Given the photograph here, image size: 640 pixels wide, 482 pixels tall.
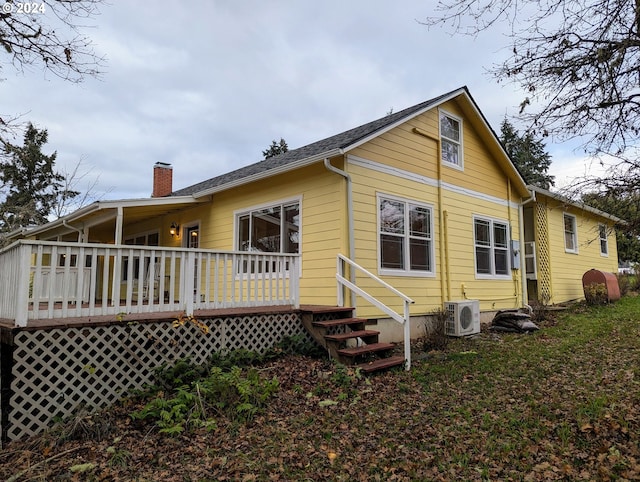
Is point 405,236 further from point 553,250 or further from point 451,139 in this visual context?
point 553,250

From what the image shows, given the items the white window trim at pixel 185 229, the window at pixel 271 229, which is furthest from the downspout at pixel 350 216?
the white window trim at pixel 185 229

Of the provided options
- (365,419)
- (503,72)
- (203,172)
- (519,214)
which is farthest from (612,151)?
(203,172)

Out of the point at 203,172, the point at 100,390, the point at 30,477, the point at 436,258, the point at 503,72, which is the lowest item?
the point at 30,477

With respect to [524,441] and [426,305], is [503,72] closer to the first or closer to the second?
[524,441]

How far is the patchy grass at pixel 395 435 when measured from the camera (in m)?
3.51

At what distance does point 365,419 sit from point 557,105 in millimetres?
4104

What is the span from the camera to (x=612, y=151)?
458 cm

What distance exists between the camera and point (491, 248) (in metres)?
11.0

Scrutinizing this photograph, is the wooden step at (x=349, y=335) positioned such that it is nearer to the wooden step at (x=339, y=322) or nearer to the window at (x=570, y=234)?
the wooden step at (x=339, y=322)

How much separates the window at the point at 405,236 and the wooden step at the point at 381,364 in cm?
216

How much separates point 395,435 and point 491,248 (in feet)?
26.3

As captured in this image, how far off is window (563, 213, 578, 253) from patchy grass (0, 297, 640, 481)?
31.0 ft

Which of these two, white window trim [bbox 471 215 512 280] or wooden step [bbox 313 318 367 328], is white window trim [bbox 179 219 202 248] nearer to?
wooden step [bbox 313 318 367 328]

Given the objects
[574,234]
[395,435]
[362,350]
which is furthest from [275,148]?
[395,435]
